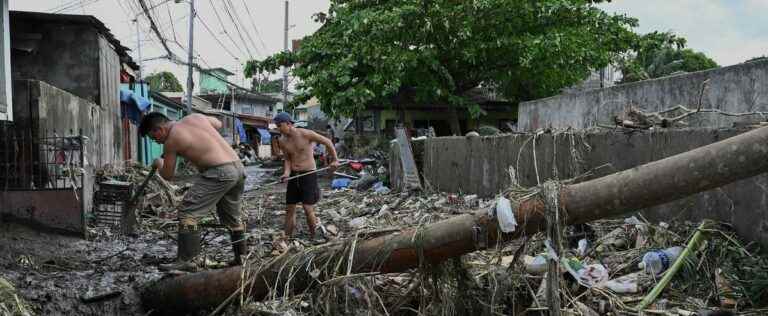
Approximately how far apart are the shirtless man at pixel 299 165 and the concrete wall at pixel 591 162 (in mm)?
2231

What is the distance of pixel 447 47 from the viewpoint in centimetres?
1409

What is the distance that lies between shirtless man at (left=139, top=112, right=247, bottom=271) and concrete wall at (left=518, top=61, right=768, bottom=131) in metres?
4.18

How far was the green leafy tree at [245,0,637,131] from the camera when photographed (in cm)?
1319

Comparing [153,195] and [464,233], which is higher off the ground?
[464,233]

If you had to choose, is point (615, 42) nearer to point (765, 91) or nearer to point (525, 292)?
point (765, 91)

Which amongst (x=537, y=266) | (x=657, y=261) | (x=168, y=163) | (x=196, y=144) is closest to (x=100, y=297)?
(x=168, y=163)

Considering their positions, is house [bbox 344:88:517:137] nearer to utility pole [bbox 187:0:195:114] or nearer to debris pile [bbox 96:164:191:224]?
utility pole [bbox 187:0:195:114]

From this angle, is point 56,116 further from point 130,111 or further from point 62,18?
point 130,111

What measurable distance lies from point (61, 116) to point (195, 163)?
14.3 ft

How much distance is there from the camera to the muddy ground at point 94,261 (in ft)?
13.5

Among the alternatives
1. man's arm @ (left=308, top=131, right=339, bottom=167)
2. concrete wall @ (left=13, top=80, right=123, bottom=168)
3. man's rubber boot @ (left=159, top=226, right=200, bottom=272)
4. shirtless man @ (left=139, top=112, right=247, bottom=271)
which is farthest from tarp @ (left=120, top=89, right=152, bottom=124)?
man's rubber boot @ (left=159, top=226, right=200, bottom=272)

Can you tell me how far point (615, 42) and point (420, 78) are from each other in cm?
487

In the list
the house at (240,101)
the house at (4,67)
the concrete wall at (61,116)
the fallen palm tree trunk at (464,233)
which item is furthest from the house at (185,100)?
the fallen palm tree trunk at (464,233)

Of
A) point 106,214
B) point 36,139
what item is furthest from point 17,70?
point 106,214
